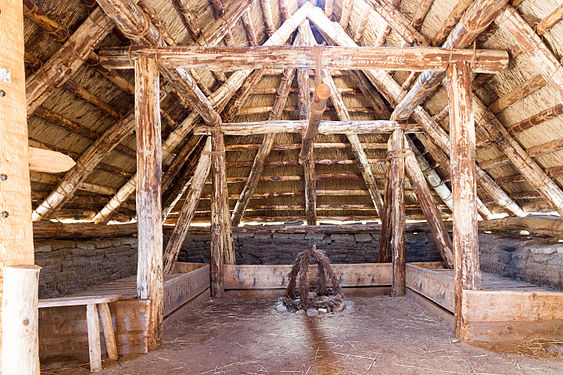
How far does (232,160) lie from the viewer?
7.20 metres

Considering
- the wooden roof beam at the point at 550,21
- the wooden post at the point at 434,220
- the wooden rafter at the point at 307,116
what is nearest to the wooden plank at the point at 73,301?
the wooden rafter at the point at 307,116

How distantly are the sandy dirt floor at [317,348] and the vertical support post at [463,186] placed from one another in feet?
1.83

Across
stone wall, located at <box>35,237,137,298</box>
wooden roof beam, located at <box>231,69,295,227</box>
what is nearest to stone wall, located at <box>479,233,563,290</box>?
wooden roof beam, located at <box>231,69,295,227</box>

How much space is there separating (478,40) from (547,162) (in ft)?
5.75

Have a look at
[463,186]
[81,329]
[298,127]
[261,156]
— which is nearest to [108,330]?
[81,329]

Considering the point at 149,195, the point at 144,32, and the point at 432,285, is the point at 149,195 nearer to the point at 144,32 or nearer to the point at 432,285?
the point at 144,32

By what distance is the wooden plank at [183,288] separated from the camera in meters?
4.19

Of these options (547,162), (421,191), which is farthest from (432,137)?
(547,162)

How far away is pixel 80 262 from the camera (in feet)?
17.5

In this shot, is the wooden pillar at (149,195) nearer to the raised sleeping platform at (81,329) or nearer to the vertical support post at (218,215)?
the raised sleeping platform at (81,329)

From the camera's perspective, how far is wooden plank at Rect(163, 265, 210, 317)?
13.8 ft

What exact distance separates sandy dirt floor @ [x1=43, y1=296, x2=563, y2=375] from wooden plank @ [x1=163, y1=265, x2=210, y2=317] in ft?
0.70

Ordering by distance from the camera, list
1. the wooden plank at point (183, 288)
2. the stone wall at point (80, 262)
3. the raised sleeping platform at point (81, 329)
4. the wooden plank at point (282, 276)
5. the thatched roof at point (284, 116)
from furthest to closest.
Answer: the wooden plank at point (282, 276) → the stone wall at point (80, 262) → the wooden plank at point (183, 288) → the thatched roof at point (284, 116) → the raised sleeping platform at point (81, 329)

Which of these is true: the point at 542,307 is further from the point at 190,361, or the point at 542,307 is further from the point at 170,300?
the point at 170,300
